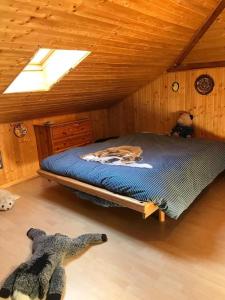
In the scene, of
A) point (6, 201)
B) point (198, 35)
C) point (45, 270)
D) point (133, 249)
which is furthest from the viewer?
point (198, 35)

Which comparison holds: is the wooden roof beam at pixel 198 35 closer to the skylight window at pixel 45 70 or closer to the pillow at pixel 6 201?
the skylight window at pixel 45 70

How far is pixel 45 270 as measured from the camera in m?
1.82

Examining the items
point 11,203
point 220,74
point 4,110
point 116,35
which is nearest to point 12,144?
point 4,110

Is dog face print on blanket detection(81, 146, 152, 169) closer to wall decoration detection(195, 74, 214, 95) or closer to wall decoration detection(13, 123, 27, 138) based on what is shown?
wall decoration detection(13, 123, 27, 138)

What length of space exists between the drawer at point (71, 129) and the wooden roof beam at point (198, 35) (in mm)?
1662

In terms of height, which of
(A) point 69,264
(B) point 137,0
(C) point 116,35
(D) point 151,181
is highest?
(B) point 137,0

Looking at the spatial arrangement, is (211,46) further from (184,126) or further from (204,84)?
(184,126)

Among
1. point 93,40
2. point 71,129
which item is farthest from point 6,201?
point 93,40

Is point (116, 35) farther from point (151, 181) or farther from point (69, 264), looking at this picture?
point (69, 264)

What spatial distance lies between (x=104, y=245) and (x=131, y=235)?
27cm

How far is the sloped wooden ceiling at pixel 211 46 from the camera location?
3204mm

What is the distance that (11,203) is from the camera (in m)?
3.03

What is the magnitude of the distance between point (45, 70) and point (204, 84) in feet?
7.67

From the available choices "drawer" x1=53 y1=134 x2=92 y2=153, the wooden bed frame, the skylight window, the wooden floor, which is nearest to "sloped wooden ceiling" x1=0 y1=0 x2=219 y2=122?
the skylight window
